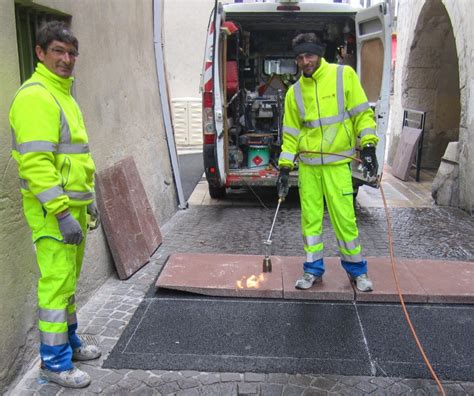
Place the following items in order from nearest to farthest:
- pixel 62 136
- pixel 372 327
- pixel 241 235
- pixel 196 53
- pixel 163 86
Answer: pixel 62 136
pixel 372 327
pixel 241 235
pixel 163 86
pixel 196 53

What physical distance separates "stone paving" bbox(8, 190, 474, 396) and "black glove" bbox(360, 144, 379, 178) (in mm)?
1290

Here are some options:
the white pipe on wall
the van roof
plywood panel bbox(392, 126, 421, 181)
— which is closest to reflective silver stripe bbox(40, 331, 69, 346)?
the white pipe on wall

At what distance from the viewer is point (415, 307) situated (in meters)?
3.91

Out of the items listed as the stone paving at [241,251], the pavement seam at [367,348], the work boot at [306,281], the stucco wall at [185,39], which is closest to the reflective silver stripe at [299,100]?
the work boot at [306,281]

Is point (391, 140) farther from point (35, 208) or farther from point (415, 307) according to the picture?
point (35, 208)

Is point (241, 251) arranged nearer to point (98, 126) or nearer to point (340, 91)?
point (98, 126)

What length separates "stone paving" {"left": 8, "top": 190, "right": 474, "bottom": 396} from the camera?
2.88m

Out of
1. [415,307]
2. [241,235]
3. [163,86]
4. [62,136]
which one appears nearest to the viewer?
[62,136]

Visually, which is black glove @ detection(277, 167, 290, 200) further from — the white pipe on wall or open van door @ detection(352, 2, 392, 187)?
the white pipe on wall

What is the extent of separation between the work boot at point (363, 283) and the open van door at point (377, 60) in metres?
1.94

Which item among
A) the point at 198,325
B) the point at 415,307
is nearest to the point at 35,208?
the point at 198,325

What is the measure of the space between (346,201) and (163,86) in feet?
10.9

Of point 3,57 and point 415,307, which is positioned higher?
point 3,57

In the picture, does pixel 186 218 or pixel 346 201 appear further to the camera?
pixel 186 218
